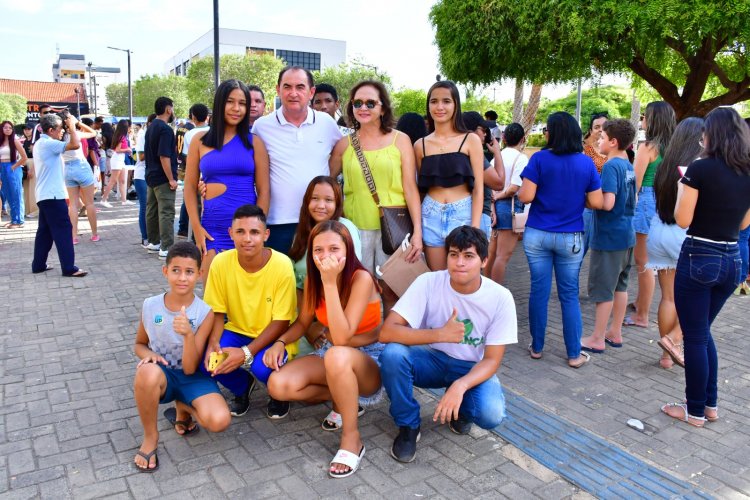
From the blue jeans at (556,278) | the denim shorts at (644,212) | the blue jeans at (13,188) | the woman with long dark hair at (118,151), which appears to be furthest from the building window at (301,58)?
the blue jeans at (556,278)

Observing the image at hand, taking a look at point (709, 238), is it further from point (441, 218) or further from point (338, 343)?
point (338, 343)

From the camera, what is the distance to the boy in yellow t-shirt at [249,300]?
353 centimetres

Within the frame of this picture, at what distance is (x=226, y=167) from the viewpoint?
4.20 meters

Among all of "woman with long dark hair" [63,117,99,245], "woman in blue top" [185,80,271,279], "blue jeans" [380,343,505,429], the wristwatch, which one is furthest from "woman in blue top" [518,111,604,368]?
"woman with long dark hair" [63,117,99,245]

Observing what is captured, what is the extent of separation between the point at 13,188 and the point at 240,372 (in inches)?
357

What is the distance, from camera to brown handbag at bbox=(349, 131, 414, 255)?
4145mm

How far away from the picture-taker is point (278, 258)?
12.1ft

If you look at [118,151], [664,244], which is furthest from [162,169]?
[664,244]

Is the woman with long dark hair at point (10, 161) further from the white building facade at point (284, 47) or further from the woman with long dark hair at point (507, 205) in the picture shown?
the white building facade at point (284, 47)

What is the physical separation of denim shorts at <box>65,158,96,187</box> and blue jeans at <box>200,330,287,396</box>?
6665 mm

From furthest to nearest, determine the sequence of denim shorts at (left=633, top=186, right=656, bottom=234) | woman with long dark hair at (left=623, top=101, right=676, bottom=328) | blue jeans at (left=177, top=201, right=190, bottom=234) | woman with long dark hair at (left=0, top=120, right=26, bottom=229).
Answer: woman with long dark hair at (left=0, top=120, right=26, bottom=229)
blue jeans at (left=177, top=201, right=190, bottom=234)
denim shorts at (left=633, top=186, right=656, bottom=234)
woman with long dark hair at (left=623, top=101, right=676, bottom=328)

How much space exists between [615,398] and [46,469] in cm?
354

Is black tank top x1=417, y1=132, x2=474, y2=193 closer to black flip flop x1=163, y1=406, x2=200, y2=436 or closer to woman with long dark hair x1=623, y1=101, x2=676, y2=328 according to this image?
woman with long dark hair x1=623, y1=101, x2=676, y2=328

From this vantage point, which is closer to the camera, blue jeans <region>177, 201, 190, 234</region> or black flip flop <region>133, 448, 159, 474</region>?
black flip flop <region>133, 448, 159, 474</region>
